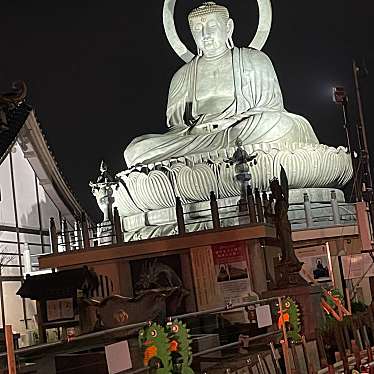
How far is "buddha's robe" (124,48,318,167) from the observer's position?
34.1 ft

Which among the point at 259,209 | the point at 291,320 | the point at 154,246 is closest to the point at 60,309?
the point at 154,246

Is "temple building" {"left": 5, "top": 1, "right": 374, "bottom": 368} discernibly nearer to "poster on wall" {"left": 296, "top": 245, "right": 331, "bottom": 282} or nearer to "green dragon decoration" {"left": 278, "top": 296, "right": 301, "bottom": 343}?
"poster on wall" {"left": 296, "top": 245, "right": 331, "bottom": 282}

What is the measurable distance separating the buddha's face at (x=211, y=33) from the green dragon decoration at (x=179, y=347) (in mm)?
8573

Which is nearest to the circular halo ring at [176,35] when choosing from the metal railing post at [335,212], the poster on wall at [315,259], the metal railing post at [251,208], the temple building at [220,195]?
the temple building at [220,195]

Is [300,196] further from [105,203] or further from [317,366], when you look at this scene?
[317,366]

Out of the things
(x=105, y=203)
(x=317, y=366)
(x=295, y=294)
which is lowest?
(x=317, y=366)

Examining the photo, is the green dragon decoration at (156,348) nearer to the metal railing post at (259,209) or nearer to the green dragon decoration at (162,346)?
the green dragon decoration at (162,346)

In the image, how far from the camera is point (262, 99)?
36.5 ft

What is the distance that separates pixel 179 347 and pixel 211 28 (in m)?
8.75

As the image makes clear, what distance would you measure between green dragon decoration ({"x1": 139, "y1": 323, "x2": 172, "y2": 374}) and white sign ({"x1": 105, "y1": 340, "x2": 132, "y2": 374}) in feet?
1.14

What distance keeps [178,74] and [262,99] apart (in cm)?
158

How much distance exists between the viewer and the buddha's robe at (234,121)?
34.1ft

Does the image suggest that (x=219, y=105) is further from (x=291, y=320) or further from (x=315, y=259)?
(x=291, y=320)

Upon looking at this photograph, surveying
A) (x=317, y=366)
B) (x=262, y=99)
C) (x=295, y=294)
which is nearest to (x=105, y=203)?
(x=262, y=99)
